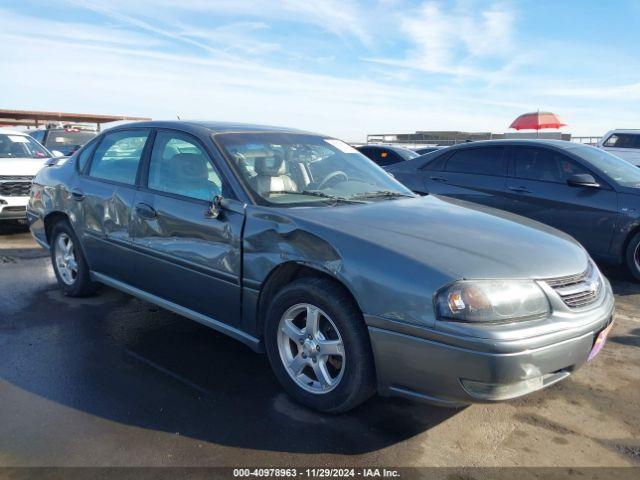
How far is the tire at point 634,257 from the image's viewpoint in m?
5.80

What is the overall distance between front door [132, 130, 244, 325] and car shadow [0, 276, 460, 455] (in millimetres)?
399

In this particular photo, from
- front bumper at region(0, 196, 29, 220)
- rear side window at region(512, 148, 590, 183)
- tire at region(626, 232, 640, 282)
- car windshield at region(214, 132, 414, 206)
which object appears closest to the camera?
car windshield at region(214, 132, 414, 206)

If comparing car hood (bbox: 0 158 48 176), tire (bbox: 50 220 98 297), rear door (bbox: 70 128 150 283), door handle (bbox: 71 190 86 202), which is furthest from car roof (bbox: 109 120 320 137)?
car hood (bbox: 0 158 48 176)

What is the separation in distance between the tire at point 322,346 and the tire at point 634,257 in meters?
4.27

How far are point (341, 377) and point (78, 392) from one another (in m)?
1.62

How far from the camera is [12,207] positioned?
8047mm

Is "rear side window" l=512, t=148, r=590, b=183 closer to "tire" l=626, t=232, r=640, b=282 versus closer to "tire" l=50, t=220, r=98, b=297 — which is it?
"tire" l=626, t=232, r=640, b=282

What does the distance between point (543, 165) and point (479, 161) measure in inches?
30.9

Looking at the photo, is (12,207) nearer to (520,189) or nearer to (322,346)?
(322,346)

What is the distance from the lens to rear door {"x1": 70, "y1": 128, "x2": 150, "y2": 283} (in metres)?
4.16

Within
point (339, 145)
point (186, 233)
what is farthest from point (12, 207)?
point (339, 145)

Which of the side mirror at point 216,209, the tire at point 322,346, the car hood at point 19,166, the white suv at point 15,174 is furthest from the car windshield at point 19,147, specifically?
the tire at point 322,346

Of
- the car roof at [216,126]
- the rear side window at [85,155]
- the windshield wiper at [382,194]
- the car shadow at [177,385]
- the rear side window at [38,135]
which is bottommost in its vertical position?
the car shadow at [177,385]

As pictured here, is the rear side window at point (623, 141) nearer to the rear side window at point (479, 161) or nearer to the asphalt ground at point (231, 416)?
the rear side window at point (479, 161)
